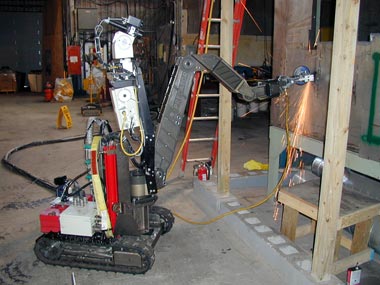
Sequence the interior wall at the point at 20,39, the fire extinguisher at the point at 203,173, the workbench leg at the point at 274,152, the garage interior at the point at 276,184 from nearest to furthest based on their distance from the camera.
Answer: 1. the garage interior at the point at 276,184
2. the workbench leg at the point at 274,152
3. the fire extinguisher at the point at 203,173
4. the interior wall at the point at 20,39

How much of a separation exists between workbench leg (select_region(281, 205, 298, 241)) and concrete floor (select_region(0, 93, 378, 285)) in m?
0.11

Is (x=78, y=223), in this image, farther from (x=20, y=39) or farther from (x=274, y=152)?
(x=20, y=39)

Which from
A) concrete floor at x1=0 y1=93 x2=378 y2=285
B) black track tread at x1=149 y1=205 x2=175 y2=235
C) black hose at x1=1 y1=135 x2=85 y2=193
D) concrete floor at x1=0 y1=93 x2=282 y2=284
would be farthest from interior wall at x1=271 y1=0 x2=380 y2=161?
black hose at x1=1 y1=135 x2=85 y2=193

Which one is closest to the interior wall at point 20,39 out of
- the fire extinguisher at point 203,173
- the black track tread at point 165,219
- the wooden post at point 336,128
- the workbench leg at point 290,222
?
the fire extinguisher at point 203,173

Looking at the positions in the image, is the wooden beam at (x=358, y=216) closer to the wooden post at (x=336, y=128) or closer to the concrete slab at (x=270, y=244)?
the wooden post at (x=336, y=128)

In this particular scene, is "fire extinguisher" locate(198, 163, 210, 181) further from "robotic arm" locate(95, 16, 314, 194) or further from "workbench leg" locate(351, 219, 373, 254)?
"workbench leg" locate(351, 219, 373, 254)

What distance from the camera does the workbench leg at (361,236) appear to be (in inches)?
112

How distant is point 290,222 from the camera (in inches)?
119

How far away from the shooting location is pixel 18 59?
17031 mm

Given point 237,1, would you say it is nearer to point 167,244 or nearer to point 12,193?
Result: point 167,244

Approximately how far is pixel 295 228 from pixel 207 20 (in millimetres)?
2479

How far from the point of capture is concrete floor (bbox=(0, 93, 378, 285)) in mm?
2697

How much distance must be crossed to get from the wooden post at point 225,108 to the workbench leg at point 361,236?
1.29 metres

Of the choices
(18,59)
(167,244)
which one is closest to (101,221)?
(167,244)
